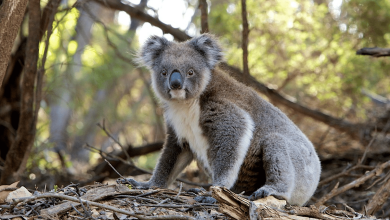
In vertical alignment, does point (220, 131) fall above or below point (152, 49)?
below

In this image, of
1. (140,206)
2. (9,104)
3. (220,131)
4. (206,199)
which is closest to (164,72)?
(220,131)

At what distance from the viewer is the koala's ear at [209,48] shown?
4.98 meters

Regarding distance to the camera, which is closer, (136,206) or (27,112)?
(136,206)

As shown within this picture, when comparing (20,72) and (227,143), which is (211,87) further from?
(20,72)

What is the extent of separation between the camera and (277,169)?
14.3 ft

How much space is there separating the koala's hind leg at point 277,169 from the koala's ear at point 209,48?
1131 mm

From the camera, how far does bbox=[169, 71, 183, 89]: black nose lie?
14.6 ft

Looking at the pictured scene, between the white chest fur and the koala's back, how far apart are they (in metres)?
0.10

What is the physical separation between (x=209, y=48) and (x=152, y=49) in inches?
28.4

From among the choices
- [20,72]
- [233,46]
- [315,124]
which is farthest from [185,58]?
[315,124]

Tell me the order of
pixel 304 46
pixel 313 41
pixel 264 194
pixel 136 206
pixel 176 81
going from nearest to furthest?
1. pixel 136 206
2. pixel 264 194
3. pixel 176 81
4. pixel 304 46
5. pixel 313 41

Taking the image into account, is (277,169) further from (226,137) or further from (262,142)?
(226,137)

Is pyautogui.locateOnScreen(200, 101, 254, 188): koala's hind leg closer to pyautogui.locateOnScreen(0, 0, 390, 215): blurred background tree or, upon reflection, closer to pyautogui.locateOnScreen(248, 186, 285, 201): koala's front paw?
pyautogui.locateOnScreen(248, 186, 285, 201): koala's front paw

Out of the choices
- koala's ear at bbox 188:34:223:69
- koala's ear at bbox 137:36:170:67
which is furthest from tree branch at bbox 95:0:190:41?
koala's ear at bbox 188:34:223:69
